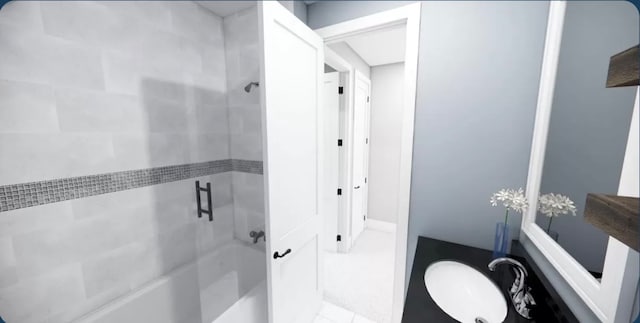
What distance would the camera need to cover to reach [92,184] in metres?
1.12

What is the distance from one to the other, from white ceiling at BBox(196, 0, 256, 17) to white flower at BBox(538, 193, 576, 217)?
2067 millimetres

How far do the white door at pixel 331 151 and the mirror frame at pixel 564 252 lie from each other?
62.0 inches

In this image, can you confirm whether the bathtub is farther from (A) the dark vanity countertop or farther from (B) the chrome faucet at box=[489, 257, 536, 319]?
(B) the chrome faucet at box=[489, 257, 536, 319]

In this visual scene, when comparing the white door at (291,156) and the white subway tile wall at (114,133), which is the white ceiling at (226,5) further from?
the white door at (291,156)

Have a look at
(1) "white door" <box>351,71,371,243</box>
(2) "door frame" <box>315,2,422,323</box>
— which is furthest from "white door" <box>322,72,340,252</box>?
(2) "door frame" <box>315,2,422,323</box>

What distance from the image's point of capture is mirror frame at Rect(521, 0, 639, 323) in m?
0.48

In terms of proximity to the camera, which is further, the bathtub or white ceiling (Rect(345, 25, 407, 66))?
white ceiling (Rect(345, 25, 407, 66))

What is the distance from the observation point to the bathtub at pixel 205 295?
A: 1.20 meters

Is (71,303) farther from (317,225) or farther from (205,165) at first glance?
(317,225)

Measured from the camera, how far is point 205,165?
1667 millimetres

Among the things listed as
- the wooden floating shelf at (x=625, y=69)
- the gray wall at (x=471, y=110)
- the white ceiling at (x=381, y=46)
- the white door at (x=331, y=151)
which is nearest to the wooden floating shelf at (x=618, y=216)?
the wooden floating shelf at (x=625, y=69)


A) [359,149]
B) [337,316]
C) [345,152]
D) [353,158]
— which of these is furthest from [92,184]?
[359,149]

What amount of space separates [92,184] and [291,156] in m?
1.07

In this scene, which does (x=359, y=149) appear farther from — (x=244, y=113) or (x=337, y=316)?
(x=337, y=316)
